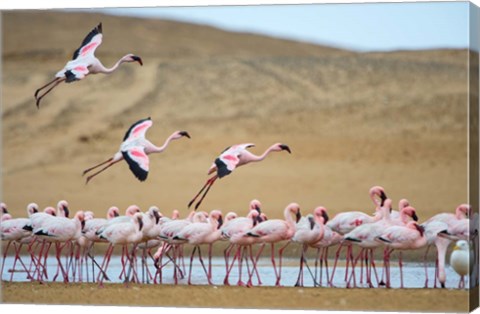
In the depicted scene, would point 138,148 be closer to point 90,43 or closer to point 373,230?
point 90,43

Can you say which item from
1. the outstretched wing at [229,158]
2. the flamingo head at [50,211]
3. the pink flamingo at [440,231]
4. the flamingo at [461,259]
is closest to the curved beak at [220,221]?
the outstretched wing at [229,158]

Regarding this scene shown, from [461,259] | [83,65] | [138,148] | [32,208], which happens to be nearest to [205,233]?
[138,148]

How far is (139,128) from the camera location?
15.5 m

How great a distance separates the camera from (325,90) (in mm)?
15102

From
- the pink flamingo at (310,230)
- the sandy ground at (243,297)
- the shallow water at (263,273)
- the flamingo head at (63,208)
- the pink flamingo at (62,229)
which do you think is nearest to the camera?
the sandy ground at (243,297)

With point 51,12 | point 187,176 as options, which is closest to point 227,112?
point 187,176

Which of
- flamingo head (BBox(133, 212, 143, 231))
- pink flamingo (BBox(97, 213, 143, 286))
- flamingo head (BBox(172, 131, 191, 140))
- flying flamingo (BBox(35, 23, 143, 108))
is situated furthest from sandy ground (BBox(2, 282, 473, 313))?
flying flamingo (BBox(35, 23, 143, 108))

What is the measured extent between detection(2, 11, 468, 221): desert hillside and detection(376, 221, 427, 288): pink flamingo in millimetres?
196

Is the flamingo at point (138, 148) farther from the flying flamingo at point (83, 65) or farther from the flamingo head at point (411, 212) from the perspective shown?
the flamingo head at point (411, 212)

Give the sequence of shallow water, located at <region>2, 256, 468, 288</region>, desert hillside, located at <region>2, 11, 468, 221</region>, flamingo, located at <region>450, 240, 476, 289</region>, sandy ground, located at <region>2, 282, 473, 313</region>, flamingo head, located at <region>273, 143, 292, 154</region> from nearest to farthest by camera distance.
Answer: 1. flamingo, located at <region>450, 240, 476, 289</region>
2. sandy ground, located at <region>2, 282, 473, 313</region>
3. shallow water, located at <region>2, 256, 468, 288</region>
4. desert hillside, located at <region>2, 11, 468, 221</region>
5. flamingo head, located at <region>273, 143, 292, 154</region>

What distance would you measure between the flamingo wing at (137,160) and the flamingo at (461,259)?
314 cm

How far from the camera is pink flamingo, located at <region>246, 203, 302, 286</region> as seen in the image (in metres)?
15.0

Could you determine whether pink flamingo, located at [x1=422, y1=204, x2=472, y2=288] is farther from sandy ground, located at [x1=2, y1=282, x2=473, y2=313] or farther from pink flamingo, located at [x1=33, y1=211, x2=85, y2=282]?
pink flamingo, located at [x1=33, y1=211, x2=85, y2=282]

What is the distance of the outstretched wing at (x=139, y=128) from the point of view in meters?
15.5
